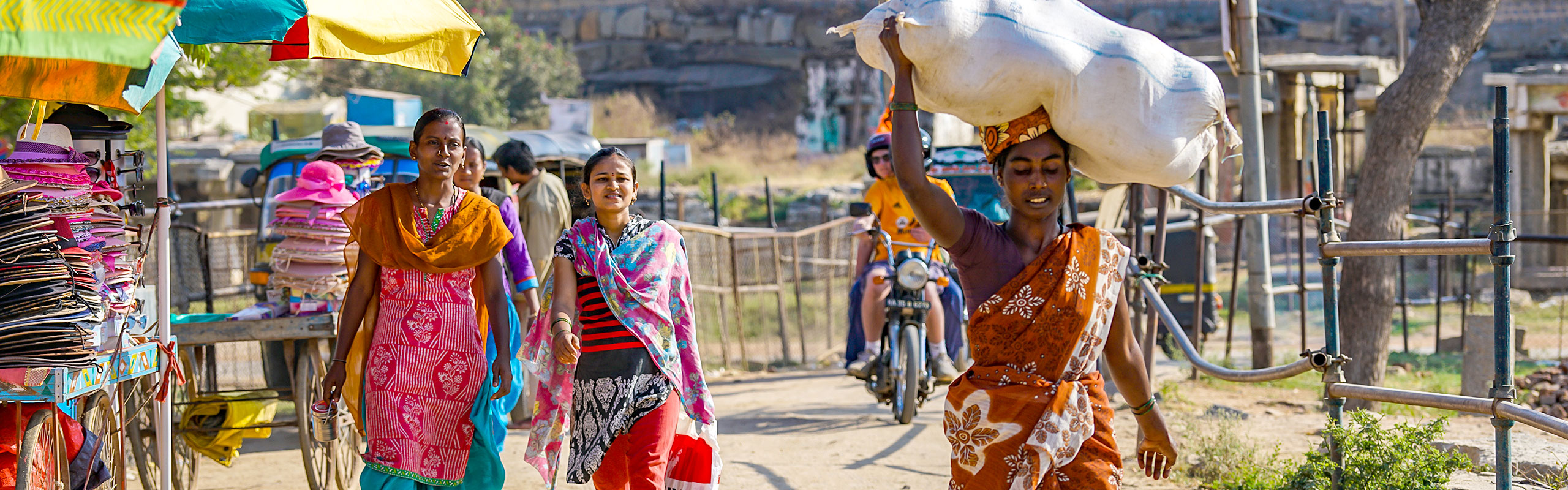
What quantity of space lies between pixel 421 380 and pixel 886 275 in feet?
11.0

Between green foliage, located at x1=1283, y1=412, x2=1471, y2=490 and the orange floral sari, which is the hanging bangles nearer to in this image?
the orange floral sari

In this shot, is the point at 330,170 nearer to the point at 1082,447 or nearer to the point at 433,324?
the point at 433,324

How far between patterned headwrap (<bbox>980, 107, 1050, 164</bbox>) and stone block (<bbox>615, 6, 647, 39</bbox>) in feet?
155

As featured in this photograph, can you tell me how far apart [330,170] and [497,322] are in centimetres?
165

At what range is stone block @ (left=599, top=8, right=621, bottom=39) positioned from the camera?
161 feet

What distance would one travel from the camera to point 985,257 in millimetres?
2832

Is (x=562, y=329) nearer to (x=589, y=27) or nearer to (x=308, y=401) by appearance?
(x=308, y=401)

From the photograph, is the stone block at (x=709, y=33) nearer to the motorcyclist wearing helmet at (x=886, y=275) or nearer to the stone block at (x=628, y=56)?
the stone block at (x=628, y=56)

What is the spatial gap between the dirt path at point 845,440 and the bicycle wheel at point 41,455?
206 cm

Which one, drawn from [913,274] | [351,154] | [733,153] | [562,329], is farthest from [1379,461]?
[733,153]

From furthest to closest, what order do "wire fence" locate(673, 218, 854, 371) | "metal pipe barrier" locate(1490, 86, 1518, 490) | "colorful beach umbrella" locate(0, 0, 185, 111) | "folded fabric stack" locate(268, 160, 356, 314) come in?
1. "wire fence" locate(673, 218, 854, 371)
2. "folded fabric stack" locate(268, 160, 356, 314)
3. "metal pipe barrier" locate(1490, 86, 1518, 490)
4. "colorful beach umbrella" locate(0, 0, 185, 111)

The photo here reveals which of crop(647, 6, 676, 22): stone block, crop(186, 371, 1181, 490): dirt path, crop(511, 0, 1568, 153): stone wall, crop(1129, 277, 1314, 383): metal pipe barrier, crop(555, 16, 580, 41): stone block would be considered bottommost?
crop(186, 371, 1181, 490): dirt path

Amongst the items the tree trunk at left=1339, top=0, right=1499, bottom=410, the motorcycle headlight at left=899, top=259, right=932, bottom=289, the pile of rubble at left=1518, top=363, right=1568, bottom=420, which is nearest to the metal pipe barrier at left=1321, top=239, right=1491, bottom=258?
the motorcycle headlight at left=899, top=259, right=932, bottom=289

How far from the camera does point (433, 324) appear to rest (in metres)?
3.89
